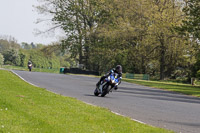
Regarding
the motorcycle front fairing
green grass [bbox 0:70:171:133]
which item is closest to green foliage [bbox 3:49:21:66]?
the motorcycle front fairing

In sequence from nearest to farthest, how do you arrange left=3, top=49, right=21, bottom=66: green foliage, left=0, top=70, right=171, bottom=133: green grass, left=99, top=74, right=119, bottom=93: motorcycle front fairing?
left=0, top=70, right=171, bottom=133: green grass
left=99, top=74, right=119, bottom=93: motorcycle front fairing
left=3, top=49, right=21, bottom=66: green foliage

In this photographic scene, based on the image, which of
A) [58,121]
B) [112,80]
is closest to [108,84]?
[112,80]

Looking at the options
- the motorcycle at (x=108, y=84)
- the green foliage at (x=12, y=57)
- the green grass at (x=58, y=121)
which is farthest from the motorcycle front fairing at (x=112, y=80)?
the green foliage at (x=12, y=57)

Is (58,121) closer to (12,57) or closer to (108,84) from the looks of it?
(108,84)

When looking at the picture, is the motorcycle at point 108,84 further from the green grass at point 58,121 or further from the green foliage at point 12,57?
the green foliage at point 12,57

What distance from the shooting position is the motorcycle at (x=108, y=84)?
2031 centimetres

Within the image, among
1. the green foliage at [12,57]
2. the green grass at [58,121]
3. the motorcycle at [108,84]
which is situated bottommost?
the green grass at [58,121]

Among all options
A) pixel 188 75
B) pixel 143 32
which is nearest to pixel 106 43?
pixel 143 32

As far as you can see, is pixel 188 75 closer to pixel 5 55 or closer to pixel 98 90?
pixel 98 90

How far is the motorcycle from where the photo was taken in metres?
20.3

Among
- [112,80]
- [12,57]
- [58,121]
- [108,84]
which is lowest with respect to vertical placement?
[58,121]

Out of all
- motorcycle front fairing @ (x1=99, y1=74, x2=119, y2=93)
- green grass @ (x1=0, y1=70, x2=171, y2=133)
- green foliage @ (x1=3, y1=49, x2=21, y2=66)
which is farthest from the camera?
green foliage @ (x1=3, y1=49, x2=21, y2=66)

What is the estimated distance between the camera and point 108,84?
2062 cm

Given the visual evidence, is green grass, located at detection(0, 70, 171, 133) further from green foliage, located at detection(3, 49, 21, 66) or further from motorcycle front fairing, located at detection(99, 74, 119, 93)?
green foliage, located at detection(3, 49, 21, 66)
